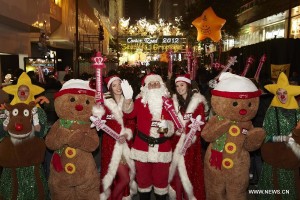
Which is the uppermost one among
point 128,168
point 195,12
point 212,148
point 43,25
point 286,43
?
point 195,12

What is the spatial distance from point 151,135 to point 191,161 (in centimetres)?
73

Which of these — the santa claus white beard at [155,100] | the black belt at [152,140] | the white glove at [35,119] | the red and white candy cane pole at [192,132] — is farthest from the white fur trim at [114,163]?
the white glove at [35,119]

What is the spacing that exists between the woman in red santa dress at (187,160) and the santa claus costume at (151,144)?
7.5 inches

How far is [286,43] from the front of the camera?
904 centimetres

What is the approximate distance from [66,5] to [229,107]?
2012 centimetres

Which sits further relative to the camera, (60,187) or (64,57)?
(64,57)

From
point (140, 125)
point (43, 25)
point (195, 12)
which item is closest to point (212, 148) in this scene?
point (140, 125)

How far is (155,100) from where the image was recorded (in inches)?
185

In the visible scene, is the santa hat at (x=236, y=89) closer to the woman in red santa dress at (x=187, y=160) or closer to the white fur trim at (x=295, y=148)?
the woman in red santa dress at (x=187, y=160)

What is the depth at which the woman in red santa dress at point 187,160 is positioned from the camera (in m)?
4.80

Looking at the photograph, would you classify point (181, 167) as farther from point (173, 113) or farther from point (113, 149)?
point (113, 149)

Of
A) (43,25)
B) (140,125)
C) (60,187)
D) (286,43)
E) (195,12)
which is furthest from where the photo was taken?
(195,12)

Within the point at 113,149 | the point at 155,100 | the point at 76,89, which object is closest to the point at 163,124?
the point at 155,100

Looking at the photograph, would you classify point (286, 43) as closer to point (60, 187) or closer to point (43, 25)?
point (60, 187)
